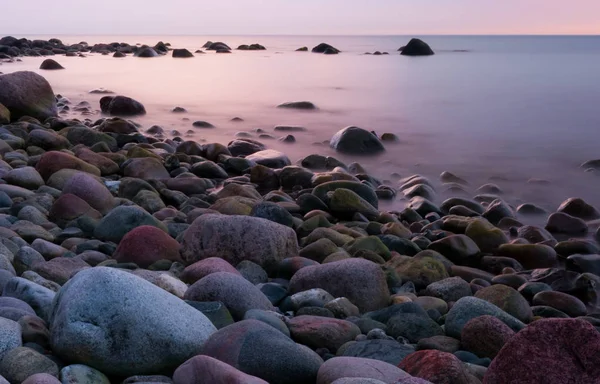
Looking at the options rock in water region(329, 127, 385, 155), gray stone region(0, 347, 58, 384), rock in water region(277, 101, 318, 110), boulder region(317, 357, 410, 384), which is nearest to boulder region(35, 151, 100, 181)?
gray stone region(0, 347, 58, 384)

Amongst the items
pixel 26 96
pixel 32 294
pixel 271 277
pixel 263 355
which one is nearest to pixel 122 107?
pixel 26 96

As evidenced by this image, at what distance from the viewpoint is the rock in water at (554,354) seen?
212cm

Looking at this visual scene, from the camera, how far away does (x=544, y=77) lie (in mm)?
23562

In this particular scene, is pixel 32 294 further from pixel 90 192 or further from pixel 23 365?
pixel 90 192

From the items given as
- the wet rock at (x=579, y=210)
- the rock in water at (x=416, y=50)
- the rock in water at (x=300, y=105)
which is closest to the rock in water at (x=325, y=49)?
the rock in water at (x=416, y=50)

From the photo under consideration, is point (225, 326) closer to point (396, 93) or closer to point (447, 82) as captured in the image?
point (396, 93)

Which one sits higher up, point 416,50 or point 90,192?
point 90,192

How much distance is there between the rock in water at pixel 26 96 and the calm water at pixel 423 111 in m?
2.21

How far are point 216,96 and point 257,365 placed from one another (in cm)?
1516

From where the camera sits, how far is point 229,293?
2.84 metres

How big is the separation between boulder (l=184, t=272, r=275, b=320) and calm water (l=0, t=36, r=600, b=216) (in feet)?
16.1

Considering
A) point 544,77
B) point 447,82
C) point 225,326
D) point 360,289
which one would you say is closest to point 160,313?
point 225,326

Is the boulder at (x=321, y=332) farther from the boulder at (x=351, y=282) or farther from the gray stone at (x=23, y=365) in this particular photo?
the gray stone at (x=23, y=365)

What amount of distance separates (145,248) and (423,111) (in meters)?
11.8
